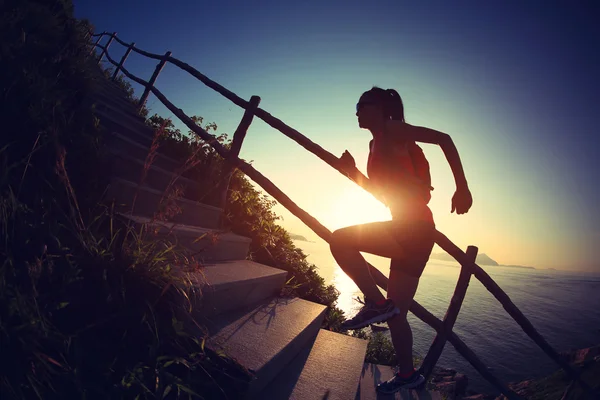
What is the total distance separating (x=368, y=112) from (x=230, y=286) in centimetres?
175

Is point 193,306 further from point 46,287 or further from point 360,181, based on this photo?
point 360,181

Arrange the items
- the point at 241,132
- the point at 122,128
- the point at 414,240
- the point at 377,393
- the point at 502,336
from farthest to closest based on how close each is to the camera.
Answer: the point at 502,336, the point at 122,128, the point at 241,132, the point at 377,393, the point at 414,240

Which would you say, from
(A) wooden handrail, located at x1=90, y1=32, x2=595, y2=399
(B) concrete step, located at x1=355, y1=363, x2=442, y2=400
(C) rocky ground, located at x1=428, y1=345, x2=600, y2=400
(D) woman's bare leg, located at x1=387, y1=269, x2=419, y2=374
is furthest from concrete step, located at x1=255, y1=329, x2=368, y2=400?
(C) rocky ground, located at x1=428, y1=345, x2=600, y2=400

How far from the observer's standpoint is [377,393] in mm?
2221

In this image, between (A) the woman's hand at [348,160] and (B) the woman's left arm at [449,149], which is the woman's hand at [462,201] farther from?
(A) the woman's hand at [348,160]

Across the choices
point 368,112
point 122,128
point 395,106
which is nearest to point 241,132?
point 122,128

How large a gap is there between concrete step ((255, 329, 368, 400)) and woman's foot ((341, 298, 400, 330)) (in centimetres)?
44

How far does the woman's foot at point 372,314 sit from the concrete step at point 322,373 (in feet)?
1.44

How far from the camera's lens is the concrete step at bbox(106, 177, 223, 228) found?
2.32m

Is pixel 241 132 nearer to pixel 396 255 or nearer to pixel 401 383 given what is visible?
pixel 396 255

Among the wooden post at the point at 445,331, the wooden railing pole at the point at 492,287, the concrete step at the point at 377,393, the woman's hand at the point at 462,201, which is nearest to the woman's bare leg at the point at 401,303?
the concrete step at the point at 377,393

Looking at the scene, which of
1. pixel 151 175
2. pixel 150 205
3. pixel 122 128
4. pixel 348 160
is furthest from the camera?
pixel 122 128

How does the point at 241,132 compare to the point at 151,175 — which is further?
the point at 241,132

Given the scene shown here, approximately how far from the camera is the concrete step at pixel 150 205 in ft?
7.60
